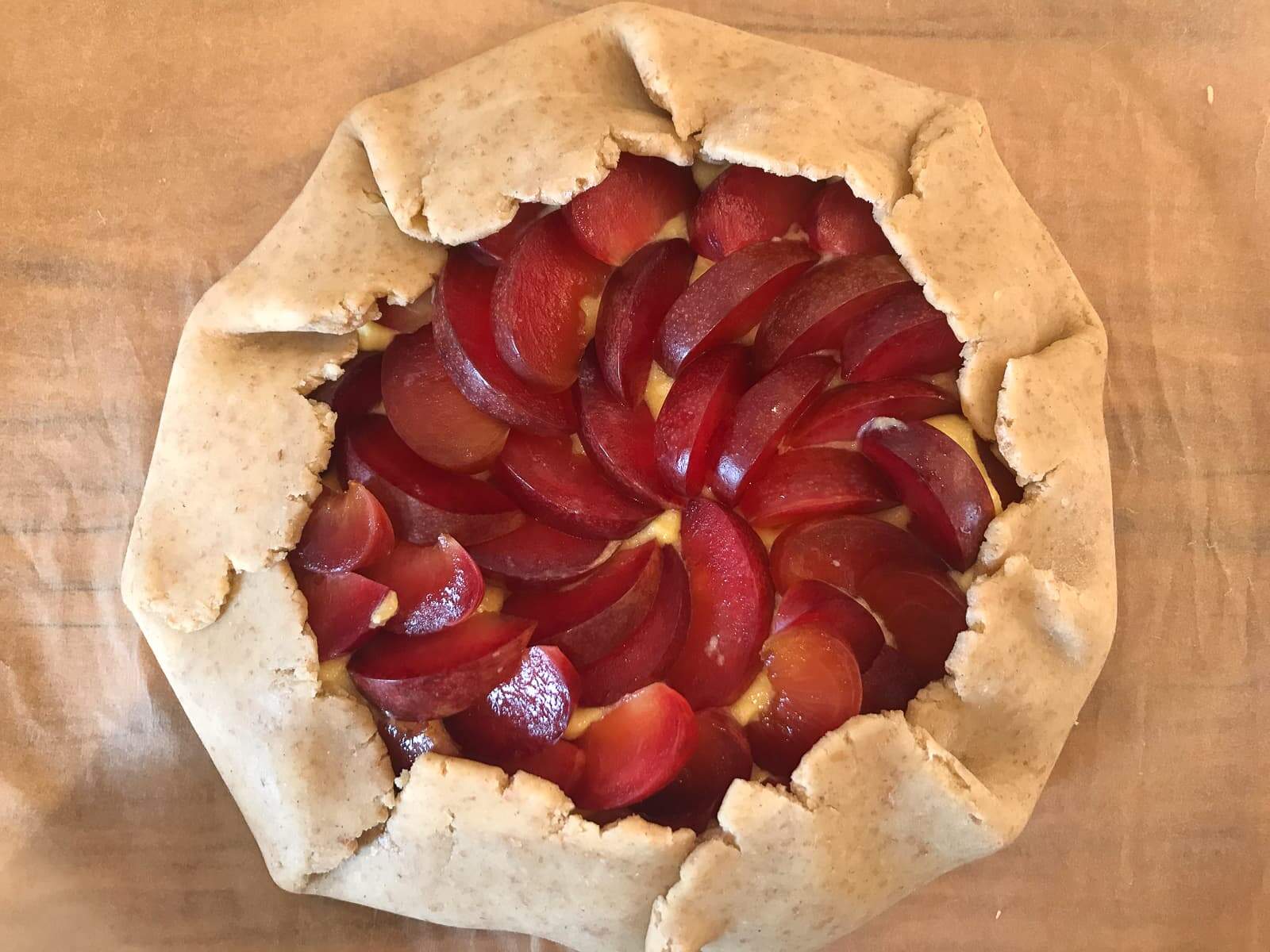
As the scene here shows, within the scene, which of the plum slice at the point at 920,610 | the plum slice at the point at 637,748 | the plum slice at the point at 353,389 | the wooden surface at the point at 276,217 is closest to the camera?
the plum slice at the point at 637,748

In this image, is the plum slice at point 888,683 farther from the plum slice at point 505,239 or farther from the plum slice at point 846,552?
the plum slice at point 505,239

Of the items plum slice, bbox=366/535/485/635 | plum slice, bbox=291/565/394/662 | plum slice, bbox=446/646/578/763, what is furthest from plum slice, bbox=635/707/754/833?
plum slice, bbox=291/565/394/662

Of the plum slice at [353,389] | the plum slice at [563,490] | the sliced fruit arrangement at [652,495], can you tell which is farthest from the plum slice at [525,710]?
the plum slice at [353,389]

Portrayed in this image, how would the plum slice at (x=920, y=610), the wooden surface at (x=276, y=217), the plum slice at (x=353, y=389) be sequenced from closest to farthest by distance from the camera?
the plum slice at (x=920, y=610) → the plum slice at (x=353, y=389) → the wooden surface at (x=276, y=217)

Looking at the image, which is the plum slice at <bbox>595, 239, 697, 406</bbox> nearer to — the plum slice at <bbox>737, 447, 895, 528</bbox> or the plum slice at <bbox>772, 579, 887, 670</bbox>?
the plum slice at <bbox>737, 447, 895, 528</bbox>

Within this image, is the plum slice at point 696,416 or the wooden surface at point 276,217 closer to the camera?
the plum slice at point 696,416

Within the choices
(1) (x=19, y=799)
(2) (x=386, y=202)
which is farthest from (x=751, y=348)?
(1) (x=19, y=799)

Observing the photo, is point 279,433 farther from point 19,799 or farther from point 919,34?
point 919,34

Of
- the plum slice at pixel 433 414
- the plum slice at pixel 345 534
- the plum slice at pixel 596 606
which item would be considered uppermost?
the plum slice at pixel 433 414
